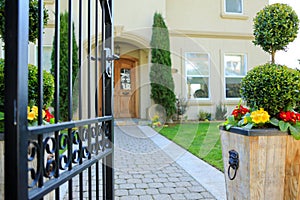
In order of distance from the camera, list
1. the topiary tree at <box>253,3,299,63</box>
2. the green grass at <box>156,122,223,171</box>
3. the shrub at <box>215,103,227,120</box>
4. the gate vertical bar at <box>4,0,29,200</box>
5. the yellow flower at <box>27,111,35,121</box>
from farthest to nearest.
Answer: the shrub at <box>215,103,227,120</box>
the green grass at <box>156,122,223,171</box>
the topiary tree at <box>253,3,299,63</box>
the yellow flower at <box>27,111,35,121</box>
the gate vertical bar at <box>4,0,29,200</box>

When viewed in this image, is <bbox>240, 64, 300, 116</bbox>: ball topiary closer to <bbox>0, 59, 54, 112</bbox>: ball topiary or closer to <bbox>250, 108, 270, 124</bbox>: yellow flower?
<bbox>250, 108, 270, 124</bbox>: yellow flower

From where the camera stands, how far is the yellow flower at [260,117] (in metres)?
1.64

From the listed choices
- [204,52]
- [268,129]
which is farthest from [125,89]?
[268,129]

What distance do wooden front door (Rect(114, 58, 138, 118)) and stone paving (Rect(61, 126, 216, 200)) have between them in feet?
12.5

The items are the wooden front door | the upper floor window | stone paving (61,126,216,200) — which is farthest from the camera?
the upper floor window

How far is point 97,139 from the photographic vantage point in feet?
4.17

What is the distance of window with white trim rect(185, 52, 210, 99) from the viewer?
28.1 ft

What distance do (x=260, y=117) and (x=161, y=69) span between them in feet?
19.8

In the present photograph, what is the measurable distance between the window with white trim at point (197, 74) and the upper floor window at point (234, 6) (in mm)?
2150

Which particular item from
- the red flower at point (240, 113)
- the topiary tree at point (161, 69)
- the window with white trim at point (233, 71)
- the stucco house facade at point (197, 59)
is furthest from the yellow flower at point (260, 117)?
the window with white trim at point (233, 71)

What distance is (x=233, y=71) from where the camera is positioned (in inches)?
351

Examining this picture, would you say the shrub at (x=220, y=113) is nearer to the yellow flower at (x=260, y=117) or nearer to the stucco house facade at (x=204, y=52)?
the stucco house facade at (x=204, y=52)

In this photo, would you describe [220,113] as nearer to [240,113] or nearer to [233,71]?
[233,71]

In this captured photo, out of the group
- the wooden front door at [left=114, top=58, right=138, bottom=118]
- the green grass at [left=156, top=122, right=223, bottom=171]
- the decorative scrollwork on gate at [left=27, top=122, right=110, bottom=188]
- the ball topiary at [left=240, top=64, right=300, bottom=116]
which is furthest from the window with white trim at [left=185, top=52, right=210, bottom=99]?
the decorative scrollwork on gate at [left=27, top=122, right=110, bottom=188]
